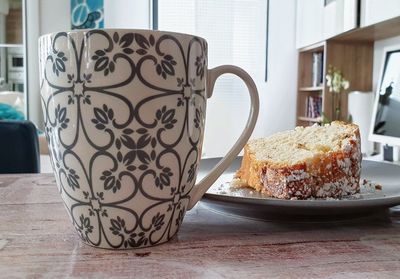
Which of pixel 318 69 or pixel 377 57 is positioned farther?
pixel 318 69

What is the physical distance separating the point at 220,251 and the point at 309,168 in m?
0.19

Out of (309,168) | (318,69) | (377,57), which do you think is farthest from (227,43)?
(309,168)

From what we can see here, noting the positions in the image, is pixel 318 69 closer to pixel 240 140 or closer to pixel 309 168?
pixel 309 168

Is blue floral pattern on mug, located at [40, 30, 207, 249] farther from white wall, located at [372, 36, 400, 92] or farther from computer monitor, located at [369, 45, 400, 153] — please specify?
white wall, located at [372, 36, 400, 92]

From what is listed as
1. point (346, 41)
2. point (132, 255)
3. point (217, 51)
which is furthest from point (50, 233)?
point (217, 51)

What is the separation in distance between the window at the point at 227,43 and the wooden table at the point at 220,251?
9.92 ft

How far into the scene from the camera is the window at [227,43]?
342cm

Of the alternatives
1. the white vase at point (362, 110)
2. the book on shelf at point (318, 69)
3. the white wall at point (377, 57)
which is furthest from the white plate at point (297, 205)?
the book on shelf at point (318, 69)

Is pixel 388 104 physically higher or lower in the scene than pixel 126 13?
lower

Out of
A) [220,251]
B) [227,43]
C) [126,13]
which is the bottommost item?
[220,251]

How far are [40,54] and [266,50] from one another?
10.9 feet

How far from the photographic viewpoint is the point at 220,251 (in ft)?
1.10

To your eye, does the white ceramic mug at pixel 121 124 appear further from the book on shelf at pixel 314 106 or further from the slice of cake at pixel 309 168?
the book on shelf at pixel 314 106

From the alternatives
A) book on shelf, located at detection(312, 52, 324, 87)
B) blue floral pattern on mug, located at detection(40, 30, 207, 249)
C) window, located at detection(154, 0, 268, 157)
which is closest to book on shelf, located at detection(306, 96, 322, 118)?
book on shelf, located at detection(312, 52, 324, 87)
